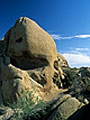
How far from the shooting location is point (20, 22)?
14164 mm

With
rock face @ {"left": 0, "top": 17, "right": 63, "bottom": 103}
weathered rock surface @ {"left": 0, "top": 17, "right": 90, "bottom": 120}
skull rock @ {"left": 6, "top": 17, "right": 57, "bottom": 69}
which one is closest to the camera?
weathered rock surface @ {"left": 0, "top": 17, "right": 90, "bottom": 120}

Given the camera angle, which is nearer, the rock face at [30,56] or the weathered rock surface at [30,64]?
the weathered rock surface at [30,64]

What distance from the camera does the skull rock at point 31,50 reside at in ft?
43.8

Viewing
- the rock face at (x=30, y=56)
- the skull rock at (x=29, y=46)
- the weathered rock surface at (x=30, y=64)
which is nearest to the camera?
the weathered rock surface at (x=30, y=64)

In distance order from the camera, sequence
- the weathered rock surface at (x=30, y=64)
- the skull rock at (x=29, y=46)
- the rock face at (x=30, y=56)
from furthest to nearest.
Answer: the skull rock at (x=29, y=46), the rock face at (x=30, y=56), the weathered rock surface at (x=30, y=64)

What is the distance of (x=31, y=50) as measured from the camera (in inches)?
524

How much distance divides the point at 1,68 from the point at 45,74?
9.58 feet

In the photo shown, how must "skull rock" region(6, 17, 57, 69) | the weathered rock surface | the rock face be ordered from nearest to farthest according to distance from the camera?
the weathered rock surface → the rock face → "skull rock" region(6, 17, 57, 69)

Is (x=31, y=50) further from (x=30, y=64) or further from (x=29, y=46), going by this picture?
(x=30, y=64)

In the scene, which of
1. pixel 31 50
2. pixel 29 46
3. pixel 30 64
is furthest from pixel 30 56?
pixel 29 46

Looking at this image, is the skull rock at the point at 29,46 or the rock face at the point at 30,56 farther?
the skull rock at the point at 29,46

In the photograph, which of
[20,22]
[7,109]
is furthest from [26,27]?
[7,109]

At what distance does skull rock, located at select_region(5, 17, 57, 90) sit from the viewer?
13344 mm

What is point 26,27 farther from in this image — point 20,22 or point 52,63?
point 52,63
